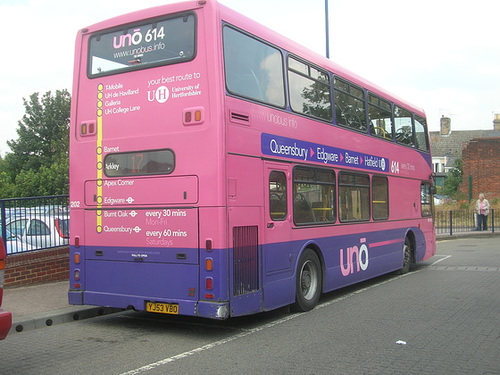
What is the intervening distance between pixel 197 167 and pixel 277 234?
1.77 metres

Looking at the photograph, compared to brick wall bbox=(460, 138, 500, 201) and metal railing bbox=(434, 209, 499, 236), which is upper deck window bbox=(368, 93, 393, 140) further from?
brick wall bbox=(460, 138, 500, 201)

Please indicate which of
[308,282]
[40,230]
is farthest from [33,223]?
[308,282]

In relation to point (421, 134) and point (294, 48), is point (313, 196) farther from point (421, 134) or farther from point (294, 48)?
point (421, 134)

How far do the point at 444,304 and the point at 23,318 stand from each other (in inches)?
271

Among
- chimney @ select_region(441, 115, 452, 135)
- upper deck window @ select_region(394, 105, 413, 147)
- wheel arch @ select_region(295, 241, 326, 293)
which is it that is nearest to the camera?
wheel arch @ select_region(295, 241, 326, 293)

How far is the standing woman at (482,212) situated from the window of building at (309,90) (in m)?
18.3

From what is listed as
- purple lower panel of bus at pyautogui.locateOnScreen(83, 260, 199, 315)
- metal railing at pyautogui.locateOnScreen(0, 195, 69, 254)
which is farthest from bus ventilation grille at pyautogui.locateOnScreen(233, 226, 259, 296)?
metal railing at pyautogui.locateOnScreen(0, 195, 69, 254)

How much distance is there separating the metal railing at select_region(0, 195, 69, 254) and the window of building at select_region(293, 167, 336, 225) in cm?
556

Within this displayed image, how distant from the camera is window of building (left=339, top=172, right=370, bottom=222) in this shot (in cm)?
990

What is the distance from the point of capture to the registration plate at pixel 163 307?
6.84 meters

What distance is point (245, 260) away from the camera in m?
7.03

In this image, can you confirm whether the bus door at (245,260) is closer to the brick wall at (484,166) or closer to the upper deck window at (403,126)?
the upper deck window at (403,126)

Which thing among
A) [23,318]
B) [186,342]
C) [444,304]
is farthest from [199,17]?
[444,304]

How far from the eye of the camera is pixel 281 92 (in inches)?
321
